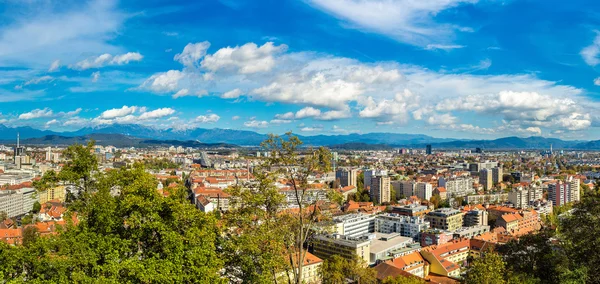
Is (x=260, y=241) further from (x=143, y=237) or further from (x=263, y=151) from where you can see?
(x=143, y=237)

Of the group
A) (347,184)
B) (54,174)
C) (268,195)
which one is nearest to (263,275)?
(268,195)

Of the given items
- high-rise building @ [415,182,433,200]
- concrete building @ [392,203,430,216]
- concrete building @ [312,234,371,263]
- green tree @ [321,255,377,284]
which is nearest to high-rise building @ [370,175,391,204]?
high-rise building @ [415,182,433,200]

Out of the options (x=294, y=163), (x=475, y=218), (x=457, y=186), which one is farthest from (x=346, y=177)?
(x=294, y=163)

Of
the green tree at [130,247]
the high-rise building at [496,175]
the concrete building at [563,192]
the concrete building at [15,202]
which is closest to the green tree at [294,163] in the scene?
the green tree at [130,247]

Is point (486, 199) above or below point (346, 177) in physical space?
below

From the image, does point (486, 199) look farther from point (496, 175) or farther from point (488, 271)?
point (488, 271)

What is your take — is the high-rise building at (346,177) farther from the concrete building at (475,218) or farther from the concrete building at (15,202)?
the concrete building at (15,202)
